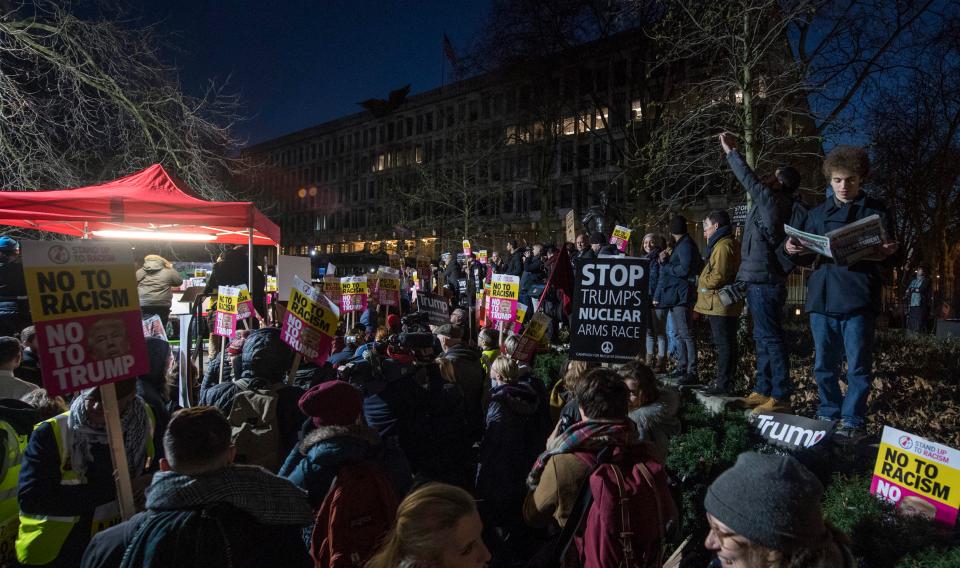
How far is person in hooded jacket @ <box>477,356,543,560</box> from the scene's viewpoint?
168 inches

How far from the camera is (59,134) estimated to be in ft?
33.9

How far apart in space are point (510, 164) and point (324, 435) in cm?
6136

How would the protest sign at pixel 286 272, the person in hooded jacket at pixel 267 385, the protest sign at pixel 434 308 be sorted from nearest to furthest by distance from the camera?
the person in hooded jacket at pixel 267 385 < the protest sign at pixel 434 308 < the protest sign at pixel 286 272

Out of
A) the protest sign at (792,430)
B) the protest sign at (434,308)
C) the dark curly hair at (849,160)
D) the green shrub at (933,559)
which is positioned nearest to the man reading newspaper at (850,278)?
the dark curly hair at (849,160)

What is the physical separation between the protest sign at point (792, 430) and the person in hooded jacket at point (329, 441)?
290cm

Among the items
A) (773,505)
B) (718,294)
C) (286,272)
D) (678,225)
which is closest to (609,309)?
(718,294)

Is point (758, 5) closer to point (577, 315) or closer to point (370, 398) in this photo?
point (577, 315)

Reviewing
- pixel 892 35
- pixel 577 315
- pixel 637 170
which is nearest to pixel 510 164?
pixel 637 170

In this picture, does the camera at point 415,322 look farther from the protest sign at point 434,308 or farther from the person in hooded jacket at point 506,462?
the person in hooded jacket at point 506,462

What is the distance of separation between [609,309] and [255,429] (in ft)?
9.81

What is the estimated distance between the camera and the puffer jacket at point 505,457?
168 inches

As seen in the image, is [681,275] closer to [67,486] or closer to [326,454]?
[326,454]

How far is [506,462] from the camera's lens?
4.29 m

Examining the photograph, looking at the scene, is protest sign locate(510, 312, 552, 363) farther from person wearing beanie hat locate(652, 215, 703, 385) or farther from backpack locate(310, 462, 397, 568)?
backpack locate(310, 462, 397, 568)
